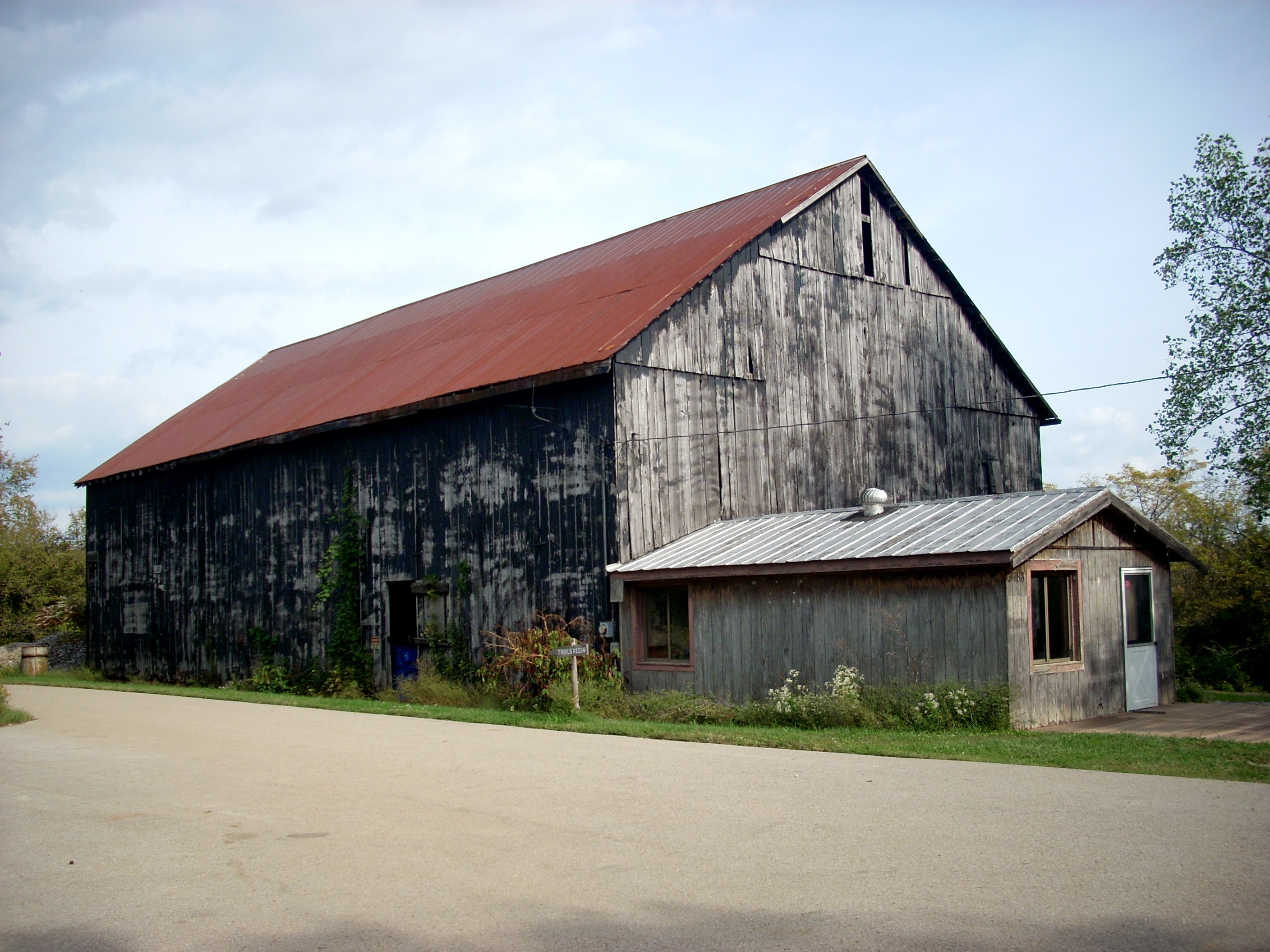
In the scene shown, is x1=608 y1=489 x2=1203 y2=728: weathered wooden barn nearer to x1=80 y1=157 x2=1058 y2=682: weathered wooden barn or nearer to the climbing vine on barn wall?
x1=80 y1=157 x2=1058 y2=682: weathered wooden barn

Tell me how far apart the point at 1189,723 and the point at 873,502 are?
17.6 ft

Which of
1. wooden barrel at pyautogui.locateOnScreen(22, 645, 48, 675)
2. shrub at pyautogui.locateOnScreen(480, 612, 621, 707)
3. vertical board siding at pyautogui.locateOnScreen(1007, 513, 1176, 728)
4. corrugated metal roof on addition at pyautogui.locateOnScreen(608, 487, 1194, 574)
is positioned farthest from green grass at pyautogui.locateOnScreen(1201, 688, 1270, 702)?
wooden barrel at pyautogui.locateOnScreen(22, 645, 48, 675)

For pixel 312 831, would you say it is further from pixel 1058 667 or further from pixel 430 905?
pixel 1058 667

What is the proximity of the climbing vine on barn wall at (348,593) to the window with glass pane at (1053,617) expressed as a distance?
1372cm

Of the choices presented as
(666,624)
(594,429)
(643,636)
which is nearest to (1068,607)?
(666,624)

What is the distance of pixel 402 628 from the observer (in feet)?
76.0

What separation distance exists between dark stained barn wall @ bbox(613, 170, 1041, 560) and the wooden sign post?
2134mm

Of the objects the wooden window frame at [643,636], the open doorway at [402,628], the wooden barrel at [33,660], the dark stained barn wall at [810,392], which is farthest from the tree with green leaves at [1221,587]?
the wooden barrel at [33,660]

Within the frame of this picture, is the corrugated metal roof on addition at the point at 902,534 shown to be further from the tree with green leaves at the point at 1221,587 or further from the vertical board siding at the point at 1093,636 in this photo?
the tree with green leaves at the point at 1221,587

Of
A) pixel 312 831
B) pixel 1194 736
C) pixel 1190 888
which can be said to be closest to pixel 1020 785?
pixel 1190 888

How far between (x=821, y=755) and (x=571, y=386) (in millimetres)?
9205

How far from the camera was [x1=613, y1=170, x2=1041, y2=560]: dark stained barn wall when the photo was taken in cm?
1970

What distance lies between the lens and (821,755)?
483 inches

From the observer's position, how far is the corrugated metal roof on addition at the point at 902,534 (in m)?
14.9
